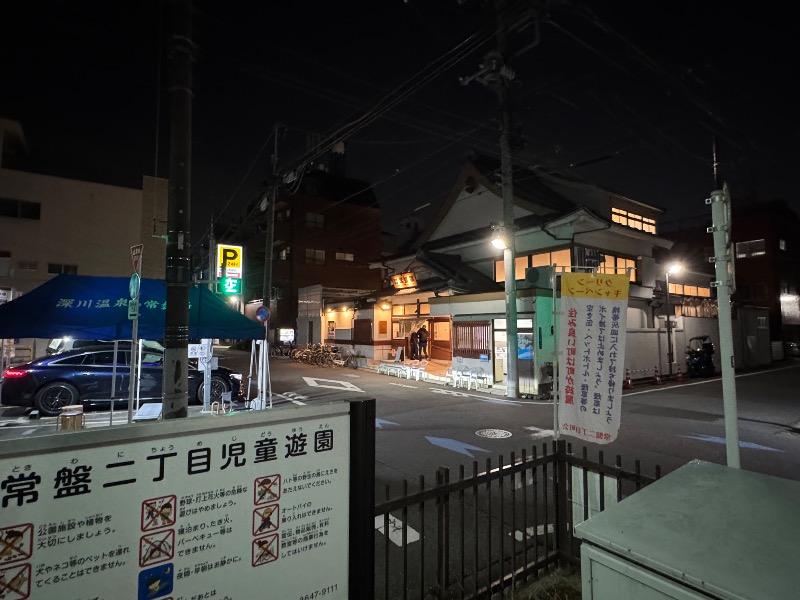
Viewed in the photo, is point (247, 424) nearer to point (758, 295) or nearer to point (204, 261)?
point (204, 261)

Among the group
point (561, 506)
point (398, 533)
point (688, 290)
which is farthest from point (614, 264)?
point (398, 533)

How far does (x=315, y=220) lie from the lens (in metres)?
40.1

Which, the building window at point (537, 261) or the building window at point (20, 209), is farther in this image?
the building window at point (20, 209)

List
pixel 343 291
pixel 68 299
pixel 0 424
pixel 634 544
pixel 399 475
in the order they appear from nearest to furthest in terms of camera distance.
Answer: pixel 634 544
pixel 399 475
pixel 68 299
pixel 0 424
pixel 343 291

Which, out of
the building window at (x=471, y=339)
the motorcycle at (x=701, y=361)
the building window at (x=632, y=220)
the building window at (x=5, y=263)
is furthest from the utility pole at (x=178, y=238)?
the motorcycle at (x=701, y=361)

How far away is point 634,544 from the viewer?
2.15m

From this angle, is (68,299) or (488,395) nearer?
(68,299)

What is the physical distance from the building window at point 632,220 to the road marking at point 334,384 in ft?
51.8

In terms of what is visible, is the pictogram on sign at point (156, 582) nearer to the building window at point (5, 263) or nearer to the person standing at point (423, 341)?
the person standing at point (423, 341)

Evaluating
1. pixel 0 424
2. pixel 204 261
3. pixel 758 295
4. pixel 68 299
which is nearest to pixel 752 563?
pixel 68 299

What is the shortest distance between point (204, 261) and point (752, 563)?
37.7 metres

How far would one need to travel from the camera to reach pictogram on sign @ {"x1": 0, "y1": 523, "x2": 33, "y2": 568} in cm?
179

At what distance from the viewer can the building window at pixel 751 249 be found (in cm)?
3372

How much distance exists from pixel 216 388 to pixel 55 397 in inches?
152
